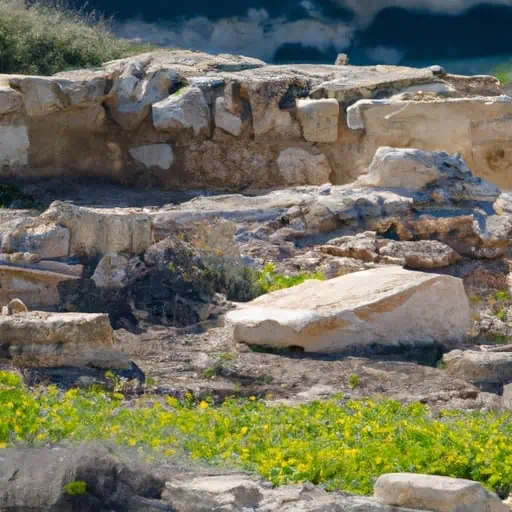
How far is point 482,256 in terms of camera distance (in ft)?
33.1

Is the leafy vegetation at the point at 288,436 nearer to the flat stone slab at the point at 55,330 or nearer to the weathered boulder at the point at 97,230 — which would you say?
the flat stone slab at the point at 55,330

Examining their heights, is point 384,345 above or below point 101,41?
below

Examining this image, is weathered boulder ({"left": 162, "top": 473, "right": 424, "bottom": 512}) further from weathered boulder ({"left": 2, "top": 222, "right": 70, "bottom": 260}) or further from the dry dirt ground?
weathered boulder ({"left": 2, "top": 222, "right": 70, "bottom": 260})

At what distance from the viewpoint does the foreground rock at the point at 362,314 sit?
7.77 metres

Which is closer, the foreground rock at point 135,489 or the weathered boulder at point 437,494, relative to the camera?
the foreground rock at point 135,489

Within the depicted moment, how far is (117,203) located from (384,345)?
423 centimetres

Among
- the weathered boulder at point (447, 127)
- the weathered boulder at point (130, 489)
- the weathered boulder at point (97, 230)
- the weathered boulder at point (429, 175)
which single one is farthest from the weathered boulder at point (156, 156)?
the weathered boulder at point (130, 489)

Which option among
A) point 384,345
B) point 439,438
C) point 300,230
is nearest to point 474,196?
point 300,230

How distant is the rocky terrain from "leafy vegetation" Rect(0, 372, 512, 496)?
23 centimetres

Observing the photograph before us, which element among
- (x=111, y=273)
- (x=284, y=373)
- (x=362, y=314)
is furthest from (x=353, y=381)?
(x=111, y=273)

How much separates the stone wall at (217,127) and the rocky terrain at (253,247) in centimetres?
2

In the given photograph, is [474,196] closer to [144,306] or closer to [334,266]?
[334,266]

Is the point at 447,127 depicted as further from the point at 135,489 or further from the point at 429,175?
the point at 135,489

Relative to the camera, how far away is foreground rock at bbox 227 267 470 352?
7.77 metres
